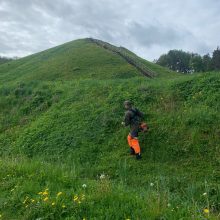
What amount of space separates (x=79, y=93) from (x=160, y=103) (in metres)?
6.37

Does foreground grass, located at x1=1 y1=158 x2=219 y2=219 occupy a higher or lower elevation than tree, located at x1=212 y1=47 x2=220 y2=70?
lower

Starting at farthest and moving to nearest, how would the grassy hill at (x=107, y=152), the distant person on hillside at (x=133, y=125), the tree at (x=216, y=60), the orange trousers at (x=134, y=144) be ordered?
the tree at (x=216, y=60) < the distant person on hillside at (x=133, y=125) < the orange trousers at (x=134, y=144) < the grassy hill at (x=107, y=152)

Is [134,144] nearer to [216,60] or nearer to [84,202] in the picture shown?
[84,202]

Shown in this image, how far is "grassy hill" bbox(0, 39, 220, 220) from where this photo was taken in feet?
19.2

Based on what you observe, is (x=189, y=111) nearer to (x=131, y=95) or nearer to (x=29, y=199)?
(x=131, y=95)

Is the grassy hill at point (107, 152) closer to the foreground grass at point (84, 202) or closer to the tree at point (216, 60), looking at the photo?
the foreground grass at point (84, 202)

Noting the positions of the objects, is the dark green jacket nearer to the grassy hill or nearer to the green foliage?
the grassy hill

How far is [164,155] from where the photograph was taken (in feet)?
38.8

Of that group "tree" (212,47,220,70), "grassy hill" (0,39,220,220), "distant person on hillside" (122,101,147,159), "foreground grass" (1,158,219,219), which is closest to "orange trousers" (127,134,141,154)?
"distant person on hillside" (122,101,147,159)

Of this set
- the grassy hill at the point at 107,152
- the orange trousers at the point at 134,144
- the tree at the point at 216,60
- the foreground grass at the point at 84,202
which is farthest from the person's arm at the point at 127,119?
the tree at the point at 216,60

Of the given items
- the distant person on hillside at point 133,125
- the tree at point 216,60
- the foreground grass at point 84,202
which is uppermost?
the tree at point 216,60

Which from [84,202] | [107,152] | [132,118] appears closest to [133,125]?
[132,118]

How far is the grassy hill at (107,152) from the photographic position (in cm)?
586

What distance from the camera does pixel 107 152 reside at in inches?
510
